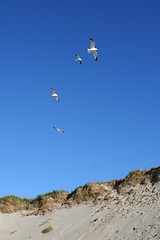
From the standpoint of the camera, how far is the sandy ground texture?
34250 mm

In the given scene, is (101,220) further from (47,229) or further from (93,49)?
(93,49)

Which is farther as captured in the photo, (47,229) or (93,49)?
(47,229)

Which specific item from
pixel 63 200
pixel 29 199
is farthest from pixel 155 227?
pixel 29 199

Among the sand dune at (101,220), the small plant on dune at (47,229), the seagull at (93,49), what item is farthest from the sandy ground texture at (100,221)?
the seagull at (93,49)

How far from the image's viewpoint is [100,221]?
126 feet

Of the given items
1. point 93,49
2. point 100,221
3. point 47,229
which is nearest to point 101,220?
point 100,221

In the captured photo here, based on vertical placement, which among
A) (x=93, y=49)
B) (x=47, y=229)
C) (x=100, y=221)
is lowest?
(x=100, y=221)

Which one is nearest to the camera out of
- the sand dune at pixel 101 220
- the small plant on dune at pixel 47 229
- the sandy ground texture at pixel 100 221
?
the sandy ground texture at pixel 100 221

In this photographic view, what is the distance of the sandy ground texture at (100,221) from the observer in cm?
3425

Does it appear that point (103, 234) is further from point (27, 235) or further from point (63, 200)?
point (63, 200)

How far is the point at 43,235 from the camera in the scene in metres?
39.4

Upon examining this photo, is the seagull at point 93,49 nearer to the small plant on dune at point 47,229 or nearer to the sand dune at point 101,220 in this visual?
the sand dune at point 101,220

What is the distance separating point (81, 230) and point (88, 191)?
729 cm

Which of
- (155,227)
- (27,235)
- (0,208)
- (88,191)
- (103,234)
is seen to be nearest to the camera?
(155,227)
